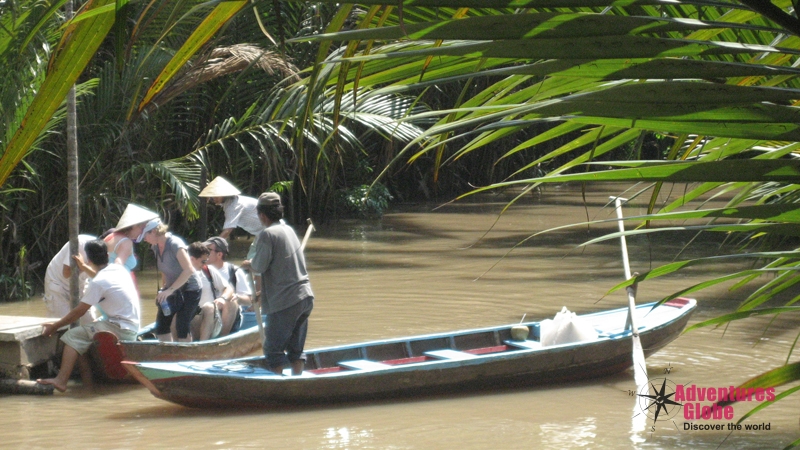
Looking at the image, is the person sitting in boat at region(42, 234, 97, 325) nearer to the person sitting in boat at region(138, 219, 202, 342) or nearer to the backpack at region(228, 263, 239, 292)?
the person sitting in boat at region(138, 219, 202, 342)

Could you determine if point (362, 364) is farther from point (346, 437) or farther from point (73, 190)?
point (73, 190)

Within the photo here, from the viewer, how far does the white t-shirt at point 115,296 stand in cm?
702

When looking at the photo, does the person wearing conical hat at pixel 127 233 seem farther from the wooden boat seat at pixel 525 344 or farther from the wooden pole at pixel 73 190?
the wooden boat seat at pixel 525 344

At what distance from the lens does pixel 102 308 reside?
7.19 meters

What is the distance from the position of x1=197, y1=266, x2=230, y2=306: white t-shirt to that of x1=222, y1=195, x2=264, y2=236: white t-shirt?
47.0 inches

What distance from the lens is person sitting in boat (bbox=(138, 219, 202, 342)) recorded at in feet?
24.8

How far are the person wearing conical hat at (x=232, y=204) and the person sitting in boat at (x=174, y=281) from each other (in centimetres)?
151

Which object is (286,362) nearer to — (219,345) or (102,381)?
(219,345)

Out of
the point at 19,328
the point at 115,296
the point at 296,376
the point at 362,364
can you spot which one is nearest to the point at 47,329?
the point at 19,328

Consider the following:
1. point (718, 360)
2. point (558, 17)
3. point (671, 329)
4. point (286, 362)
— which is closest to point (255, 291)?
point (286, 362)

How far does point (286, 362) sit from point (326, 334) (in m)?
2.78

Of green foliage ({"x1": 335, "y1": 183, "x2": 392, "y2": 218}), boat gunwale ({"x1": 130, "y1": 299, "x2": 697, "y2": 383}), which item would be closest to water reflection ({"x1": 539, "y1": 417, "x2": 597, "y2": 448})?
boat gunwale ({"x1": 130, "y1": 299, "x2": 697, "y2": 383})

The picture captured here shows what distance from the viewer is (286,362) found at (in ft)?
23.3

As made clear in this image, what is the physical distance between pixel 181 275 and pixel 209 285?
2.11 feet
